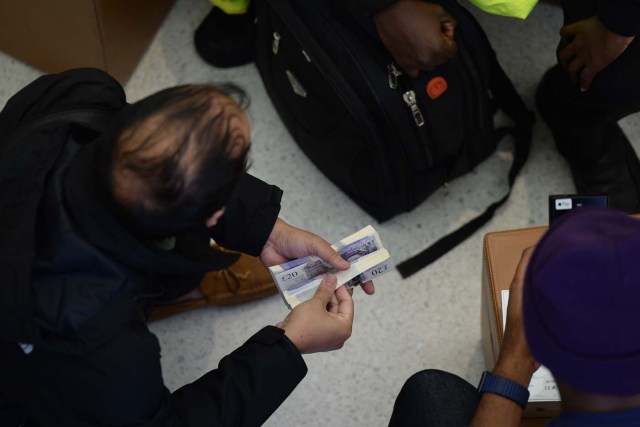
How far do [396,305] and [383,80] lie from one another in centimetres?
45

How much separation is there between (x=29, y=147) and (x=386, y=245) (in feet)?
2.77

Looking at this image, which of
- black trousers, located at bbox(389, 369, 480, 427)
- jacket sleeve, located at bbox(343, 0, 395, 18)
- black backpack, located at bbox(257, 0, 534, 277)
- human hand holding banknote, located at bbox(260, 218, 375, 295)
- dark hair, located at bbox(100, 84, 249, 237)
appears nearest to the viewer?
dark hair, located at bbox(100, 84, 249, 237)

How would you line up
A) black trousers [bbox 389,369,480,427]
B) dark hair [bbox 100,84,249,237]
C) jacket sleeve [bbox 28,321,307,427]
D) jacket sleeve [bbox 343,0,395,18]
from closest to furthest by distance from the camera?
dark hair [bbox 100,84,249,237]
jacket sleeve [bbox 28,321,307,427]
black trousers [bbox 389,369,480,427]
jacket sleeve [bbox 343,0,395,18]

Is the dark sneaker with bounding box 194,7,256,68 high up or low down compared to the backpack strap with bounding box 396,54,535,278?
up

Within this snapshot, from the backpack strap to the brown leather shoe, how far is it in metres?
0.28

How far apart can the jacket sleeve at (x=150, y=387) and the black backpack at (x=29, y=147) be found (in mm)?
86

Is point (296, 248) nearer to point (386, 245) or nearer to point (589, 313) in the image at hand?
point (386, 245)

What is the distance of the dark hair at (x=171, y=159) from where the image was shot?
0.94 meters

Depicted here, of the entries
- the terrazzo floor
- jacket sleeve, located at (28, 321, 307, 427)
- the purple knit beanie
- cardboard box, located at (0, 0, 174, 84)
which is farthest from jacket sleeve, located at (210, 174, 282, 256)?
cardboard box, located at (0, 0, 174, 84)

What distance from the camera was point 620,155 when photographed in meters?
1.75

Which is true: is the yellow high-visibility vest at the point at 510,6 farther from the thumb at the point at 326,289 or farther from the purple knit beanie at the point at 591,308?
the purple knit beanie at the point at 591,308

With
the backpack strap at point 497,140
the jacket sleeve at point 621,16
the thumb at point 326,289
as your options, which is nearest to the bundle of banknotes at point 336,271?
the thumb at point 326,289

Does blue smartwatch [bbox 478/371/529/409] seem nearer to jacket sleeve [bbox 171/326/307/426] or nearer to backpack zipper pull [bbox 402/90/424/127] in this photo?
jacket sleeve [bbox 171/326/307/426]

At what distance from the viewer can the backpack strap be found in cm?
172
